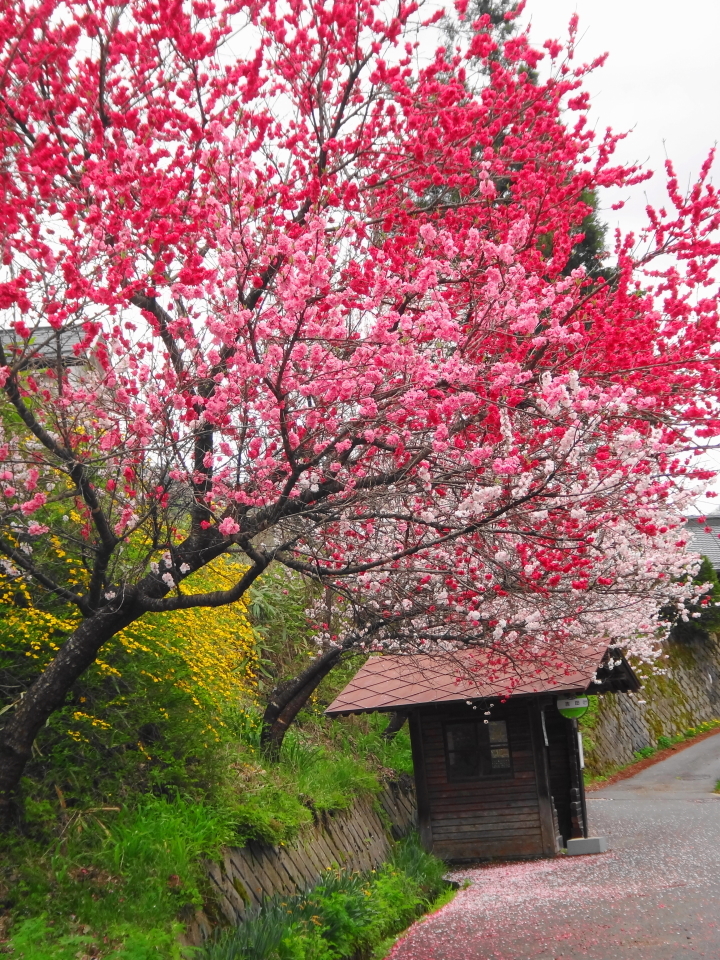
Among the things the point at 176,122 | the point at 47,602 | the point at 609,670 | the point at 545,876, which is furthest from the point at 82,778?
the point at 609,670

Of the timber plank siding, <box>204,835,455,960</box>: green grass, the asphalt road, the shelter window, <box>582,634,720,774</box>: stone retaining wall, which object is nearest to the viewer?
<box>204,835,455,960</box>: green grass

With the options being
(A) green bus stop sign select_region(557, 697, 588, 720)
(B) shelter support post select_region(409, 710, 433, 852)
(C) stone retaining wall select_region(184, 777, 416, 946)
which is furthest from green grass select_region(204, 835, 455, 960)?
(A) green bus stop sign select_region(557, 697, 588, 720)

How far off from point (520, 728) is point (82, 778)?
8.71 m

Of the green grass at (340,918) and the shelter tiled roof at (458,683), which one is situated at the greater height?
the shelter tiled roof at (458,683)

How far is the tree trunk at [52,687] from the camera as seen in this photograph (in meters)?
6.34

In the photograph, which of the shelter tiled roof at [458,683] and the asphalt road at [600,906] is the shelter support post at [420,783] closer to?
the shelter tiled roof at [458,683]

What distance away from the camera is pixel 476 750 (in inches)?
589

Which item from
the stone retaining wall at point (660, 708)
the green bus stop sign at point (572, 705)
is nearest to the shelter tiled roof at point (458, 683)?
the green bus stop sign at point (572, 705)

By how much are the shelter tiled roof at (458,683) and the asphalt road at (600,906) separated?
2568 mm

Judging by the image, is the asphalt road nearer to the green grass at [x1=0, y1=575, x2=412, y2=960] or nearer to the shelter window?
the shelter window

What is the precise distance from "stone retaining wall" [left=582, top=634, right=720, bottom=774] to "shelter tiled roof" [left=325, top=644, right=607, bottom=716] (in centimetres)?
986

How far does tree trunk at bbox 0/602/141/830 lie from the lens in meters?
6.34

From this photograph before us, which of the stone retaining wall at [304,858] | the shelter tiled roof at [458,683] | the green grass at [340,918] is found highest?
the shelter tiled roof at [458,683]

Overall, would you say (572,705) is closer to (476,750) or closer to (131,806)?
(476,750)
